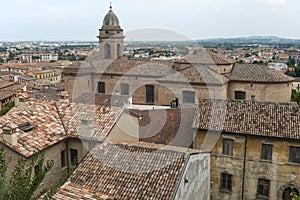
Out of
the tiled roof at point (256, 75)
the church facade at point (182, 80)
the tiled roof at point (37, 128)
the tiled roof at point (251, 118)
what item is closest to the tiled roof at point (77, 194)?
the tiled roof at point (37, 128)

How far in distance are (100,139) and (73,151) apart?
6.47ft

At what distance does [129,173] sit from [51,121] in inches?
254

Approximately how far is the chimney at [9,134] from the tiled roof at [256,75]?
18.8 m

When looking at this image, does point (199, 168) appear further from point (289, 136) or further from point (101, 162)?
point (289, 136)

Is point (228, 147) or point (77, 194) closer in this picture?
point (77, 194)

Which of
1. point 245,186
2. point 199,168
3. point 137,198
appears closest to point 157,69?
point 245,186

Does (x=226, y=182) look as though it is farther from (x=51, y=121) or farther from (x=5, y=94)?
(x=5, y=94)

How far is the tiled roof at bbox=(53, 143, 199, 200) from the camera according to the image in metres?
10.1

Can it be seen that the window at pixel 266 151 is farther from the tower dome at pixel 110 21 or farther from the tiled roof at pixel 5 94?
the tiled roof at pixel 5 94

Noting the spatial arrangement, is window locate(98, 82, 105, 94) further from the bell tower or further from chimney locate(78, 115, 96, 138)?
chimney locate(78, 115, 96, 138)

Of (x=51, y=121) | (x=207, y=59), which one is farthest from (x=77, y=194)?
(x=207, y=59)

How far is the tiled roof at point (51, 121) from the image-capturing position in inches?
521

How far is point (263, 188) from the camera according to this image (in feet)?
53.9

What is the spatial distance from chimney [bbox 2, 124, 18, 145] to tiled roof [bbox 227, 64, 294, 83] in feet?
61.6
